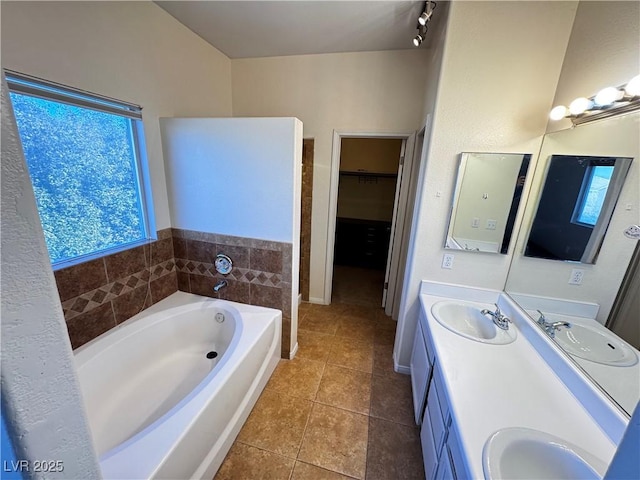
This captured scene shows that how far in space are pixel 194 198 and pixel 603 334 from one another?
2.64m

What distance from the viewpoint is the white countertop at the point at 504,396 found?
94cm

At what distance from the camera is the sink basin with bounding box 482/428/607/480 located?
86cm

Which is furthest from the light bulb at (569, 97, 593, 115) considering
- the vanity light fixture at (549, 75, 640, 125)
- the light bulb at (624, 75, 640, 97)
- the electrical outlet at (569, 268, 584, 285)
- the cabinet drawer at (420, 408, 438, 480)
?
the cabinet drawer at (420, 408, 438, 480)

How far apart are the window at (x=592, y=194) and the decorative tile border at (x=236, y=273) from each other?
192 cm

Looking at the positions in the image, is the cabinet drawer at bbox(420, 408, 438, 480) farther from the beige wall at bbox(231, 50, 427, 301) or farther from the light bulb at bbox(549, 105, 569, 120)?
the beige wall at bbox(231, 50, 427, 301)

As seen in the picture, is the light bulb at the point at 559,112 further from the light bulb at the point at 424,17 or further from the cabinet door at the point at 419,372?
the cabinet door at the point at 419,372

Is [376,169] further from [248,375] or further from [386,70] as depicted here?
[248,375]

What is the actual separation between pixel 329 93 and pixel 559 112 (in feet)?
6.34

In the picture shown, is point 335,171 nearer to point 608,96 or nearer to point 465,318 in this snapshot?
point 465,318

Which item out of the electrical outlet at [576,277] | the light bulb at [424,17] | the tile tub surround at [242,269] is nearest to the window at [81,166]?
the tile tub surround at [242,269]

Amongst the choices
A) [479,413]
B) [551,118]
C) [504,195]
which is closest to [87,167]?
[479,413]

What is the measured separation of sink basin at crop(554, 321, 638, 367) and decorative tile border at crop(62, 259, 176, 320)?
9.00 feet

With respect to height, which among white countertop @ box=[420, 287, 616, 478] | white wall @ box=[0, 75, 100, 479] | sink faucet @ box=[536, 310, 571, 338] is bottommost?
white countertop @ box=[420, 287, 616, 478]

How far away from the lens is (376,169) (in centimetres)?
421
